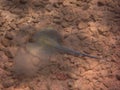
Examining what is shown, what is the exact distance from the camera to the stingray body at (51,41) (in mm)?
2139

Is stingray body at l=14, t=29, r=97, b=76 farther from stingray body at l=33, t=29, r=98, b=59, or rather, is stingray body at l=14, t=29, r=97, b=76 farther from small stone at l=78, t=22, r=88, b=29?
small stone at l=78, t=22, r=88, b=29

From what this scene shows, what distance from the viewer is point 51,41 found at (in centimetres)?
223

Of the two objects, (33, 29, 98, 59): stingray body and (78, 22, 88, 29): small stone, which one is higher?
(78, 22, 88, 29): small stone

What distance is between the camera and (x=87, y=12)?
241 centimetres

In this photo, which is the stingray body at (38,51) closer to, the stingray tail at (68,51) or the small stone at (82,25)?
the stingray tail at (68,51)

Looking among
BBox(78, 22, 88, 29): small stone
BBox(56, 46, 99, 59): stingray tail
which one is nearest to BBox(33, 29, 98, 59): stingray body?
BBox(56, 46, 99, 59): stingray tail

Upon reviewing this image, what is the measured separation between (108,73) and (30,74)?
66cm

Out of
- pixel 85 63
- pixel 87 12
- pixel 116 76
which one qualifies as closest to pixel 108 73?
pixel 116 76

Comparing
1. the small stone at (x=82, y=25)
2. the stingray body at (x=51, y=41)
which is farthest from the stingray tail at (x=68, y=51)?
the small stone at (x=82, y=25)

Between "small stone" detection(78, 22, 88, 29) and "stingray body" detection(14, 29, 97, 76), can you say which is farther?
"small stone" detection(78, 22, 88, 29)

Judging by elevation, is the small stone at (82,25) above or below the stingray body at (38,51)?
above

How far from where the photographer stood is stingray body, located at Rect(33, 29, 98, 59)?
2.14m

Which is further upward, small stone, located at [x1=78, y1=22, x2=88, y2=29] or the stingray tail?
small stone, located at [x1=78, y1=22, x2=88, y2=29]

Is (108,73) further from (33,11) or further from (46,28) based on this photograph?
(33,11)
